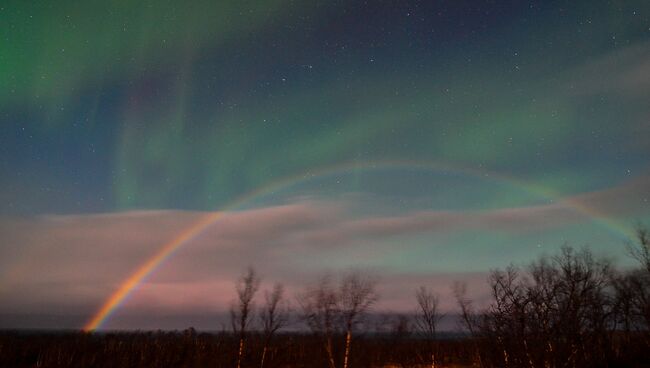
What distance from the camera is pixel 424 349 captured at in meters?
113

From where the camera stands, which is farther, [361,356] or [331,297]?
[361,356]

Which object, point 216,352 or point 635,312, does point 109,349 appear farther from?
point 635,312

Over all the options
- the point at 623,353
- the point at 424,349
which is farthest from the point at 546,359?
the point at 424,349

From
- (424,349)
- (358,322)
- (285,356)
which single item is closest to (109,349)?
(285,356)

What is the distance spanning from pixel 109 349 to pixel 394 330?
57298 mm

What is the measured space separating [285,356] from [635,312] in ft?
223

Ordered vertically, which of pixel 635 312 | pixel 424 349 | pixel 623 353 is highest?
pixel 635 312

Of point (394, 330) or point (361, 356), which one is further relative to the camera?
point (361, 356)

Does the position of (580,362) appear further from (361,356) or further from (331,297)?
(361,356)

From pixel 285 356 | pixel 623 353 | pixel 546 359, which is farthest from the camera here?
pixel 285 356

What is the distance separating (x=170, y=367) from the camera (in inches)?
3049

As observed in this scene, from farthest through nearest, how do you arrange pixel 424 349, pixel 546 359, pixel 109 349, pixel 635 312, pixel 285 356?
pixel 424 349, pixel 285 356, pixel 109 349, pixel 635 312, pixel 546 359

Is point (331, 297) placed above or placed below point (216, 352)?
above

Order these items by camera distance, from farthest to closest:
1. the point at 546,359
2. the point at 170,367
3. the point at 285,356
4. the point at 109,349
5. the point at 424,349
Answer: the point at 424,349 < the point at 285,356 < the point at 109,349 < the point at 170,367 < the point at 546,359
